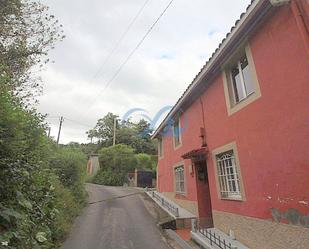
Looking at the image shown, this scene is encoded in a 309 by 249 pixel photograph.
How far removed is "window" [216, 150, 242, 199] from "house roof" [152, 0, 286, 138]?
8.93ft

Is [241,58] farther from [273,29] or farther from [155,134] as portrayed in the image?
[155,134]

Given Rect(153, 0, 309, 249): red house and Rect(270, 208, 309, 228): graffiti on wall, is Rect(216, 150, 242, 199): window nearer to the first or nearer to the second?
Rect(153, 0, 309, 249): red house

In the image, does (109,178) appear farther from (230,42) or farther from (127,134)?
(230,42)

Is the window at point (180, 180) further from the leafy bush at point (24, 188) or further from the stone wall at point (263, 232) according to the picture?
the leafy bush at point (24, 188)

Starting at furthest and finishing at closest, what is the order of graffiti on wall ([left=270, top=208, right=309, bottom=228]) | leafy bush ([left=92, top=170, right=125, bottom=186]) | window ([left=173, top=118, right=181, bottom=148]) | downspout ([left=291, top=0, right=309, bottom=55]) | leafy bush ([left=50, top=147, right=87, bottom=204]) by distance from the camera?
leafy bush ([left=92, top=170, right=125, bottom=186])
window ([left=173, top=118, right=181, bottom=148])
leafy bush ([left=50, top=147, right=87, bottom=204])
graffiti on wall ([left=270, top=208, right=309, bottom=228])
downspout ([left=291, top=0, right=309, bottom=55])

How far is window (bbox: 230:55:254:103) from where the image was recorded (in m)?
6.56

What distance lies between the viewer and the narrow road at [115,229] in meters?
7.28

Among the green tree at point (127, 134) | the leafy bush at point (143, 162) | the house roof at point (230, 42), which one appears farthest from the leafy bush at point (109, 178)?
the house roof at point (230, 42)

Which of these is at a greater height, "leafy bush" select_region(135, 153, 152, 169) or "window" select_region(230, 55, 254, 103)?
"leafy bush" select_region(135, 153, 152, 169)

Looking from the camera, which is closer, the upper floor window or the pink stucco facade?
the pink stucco facade

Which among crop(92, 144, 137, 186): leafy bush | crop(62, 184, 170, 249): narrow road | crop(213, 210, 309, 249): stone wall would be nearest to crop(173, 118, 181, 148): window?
crop(62, 184, 170, 249): narrow road

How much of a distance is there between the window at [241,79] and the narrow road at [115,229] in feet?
17.0

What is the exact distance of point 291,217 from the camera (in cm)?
484

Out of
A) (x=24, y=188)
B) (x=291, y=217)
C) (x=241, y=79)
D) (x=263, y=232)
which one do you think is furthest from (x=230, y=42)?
(x=24, y=188)
